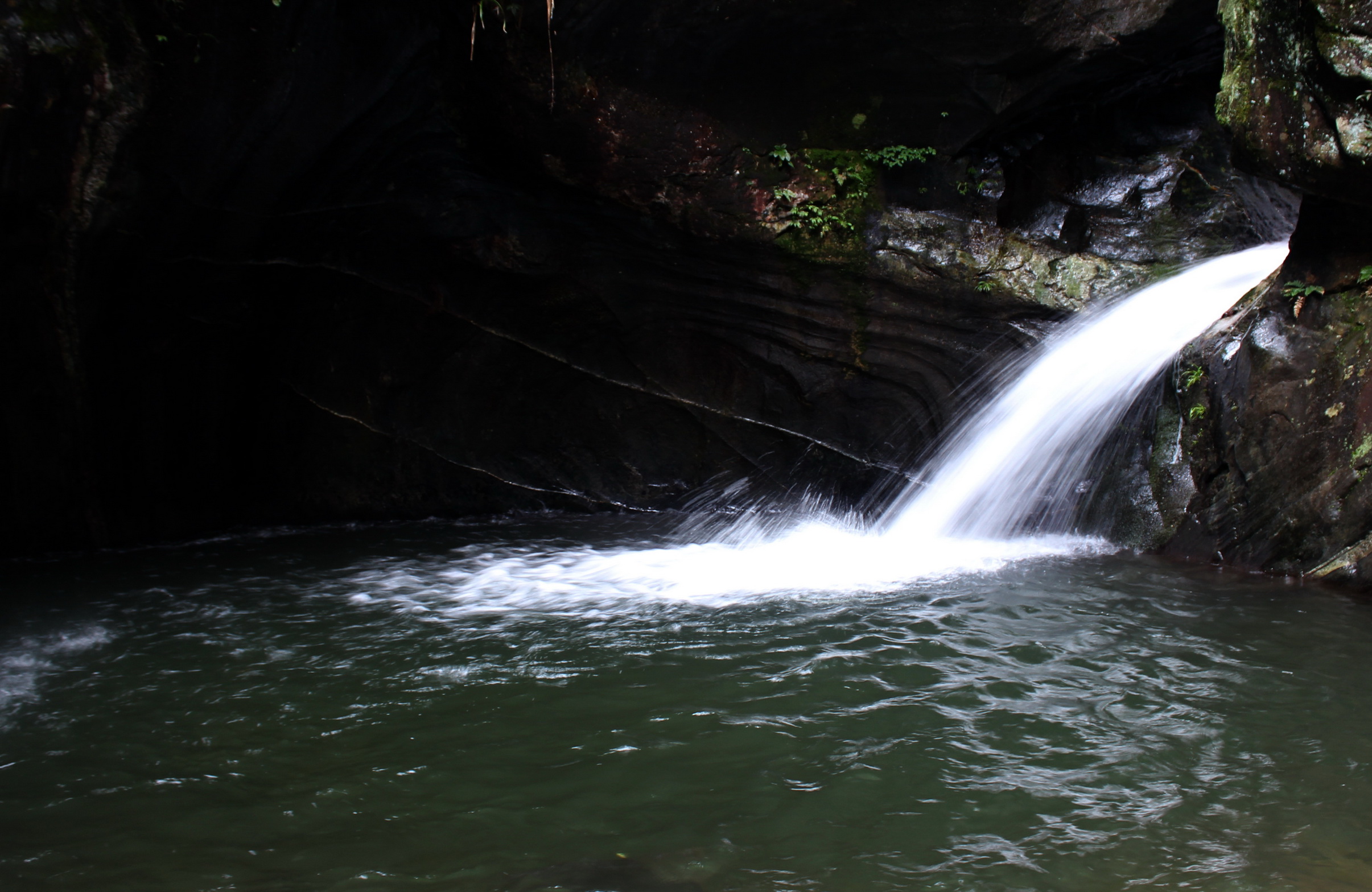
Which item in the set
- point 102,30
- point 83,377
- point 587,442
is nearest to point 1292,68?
point 587,442

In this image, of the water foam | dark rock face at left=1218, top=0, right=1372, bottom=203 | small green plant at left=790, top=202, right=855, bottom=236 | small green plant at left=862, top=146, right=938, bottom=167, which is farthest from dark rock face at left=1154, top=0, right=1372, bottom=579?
the water foam

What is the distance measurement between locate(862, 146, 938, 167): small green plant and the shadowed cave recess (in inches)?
0.9

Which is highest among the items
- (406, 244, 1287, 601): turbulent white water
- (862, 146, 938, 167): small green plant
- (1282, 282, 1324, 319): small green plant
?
(862, 146, 938, 167): small green plant

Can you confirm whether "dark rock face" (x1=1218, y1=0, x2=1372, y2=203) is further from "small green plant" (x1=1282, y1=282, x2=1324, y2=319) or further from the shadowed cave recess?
"small green plant" (x1=1282, y1=282, x2=1324, y2=319)

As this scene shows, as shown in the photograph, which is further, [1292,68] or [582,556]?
[582,556]

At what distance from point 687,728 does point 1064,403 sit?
17.5 ft

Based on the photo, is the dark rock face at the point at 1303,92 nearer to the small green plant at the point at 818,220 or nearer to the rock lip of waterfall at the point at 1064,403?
the rock lip of waterfall at the point at 1064,403

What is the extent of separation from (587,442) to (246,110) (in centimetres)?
452

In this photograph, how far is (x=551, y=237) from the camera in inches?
323

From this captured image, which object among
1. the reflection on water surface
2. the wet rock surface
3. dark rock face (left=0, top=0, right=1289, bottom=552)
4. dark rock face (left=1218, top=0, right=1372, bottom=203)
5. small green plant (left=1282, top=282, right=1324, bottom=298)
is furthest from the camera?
dark rock face (left=0, top=0, right=1289, bottom=552)

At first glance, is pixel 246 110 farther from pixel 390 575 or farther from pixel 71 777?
pixel 71 777

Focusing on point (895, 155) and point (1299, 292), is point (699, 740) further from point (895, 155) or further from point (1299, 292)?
point (895, 155)

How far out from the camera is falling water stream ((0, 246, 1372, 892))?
294 cm

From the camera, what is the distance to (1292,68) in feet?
18.6
